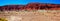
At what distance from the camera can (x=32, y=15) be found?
24.4 feet

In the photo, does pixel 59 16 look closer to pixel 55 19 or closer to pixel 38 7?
pixel 55 19

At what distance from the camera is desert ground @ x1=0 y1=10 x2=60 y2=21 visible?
6.96 metres

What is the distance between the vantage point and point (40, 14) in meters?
7.60

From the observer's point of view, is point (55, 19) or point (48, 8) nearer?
point (55, 19)

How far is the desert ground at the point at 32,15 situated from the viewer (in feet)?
22.8

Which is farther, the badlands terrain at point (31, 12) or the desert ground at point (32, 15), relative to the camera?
the badlands terrain at point (31, 12)

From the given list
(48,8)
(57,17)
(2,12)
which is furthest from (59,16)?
(2,12)

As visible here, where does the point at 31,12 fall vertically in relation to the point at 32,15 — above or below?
above

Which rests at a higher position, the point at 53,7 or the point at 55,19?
the point at 53,7

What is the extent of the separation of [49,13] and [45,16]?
35 cm

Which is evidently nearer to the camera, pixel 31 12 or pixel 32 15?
pixel 32 15

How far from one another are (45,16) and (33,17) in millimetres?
575

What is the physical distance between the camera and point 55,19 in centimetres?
689

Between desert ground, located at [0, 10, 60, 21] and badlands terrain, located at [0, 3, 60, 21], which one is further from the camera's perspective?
badlands terrain, located at [0, 3, 60, 21]
